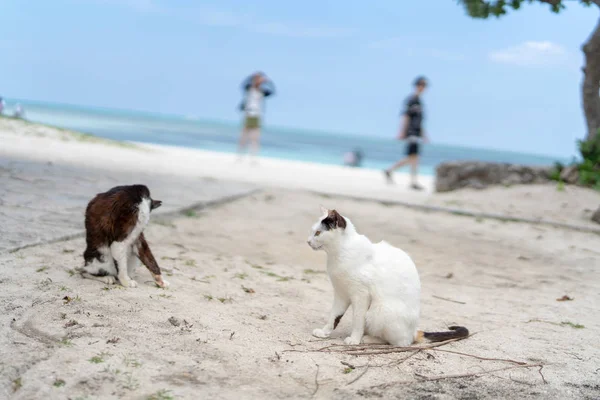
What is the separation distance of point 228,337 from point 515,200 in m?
8.13

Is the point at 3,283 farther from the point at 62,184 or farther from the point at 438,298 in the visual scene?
the point at 62,184

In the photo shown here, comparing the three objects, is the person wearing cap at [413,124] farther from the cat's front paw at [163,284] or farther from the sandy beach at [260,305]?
the cat's front paw at [163,284]

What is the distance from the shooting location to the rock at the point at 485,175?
11.6 meters

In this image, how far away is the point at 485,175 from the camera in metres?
11.8

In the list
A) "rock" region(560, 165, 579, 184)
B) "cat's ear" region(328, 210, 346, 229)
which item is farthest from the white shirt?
"cat's ear" region(328, 210, 346, 229)

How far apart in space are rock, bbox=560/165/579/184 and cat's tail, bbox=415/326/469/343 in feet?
26.9

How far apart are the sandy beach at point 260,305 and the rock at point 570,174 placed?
2725 millimetres

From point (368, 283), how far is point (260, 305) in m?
1.01

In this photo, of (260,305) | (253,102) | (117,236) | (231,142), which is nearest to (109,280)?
(117,236)

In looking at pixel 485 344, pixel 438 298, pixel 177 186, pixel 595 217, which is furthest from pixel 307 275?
pixel 595 217

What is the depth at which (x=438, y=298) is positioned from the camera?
495cm

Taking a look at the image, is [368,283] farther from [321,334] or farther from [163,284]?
[163,284]

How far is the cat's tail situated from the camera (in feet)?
11.8

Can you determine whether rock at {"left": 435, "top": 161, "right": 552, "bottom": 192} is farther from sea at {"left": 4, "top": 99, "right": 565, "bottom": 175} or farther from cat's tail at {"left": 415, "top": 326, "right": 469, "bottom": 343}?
cat's tail at {"left": 415, "top": 326, "right": 469, "bottom": 343}
